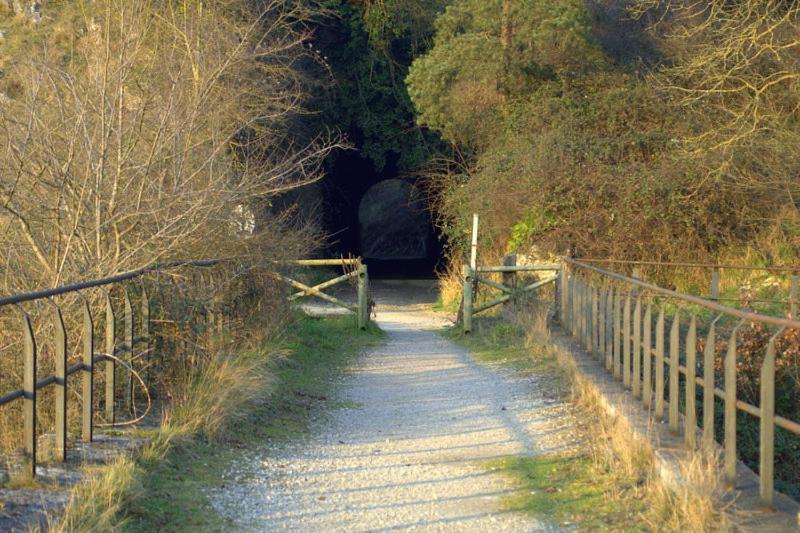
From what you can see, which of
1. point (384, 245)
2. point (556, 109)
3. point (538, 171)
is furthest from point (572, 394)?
point (384, 245)

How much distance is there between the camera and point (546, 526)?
220 inches

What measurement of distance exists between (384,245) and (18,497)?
48.3 meters

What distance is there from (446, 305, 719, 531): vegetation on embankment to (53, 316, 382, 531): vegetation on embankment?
1965 millimetres

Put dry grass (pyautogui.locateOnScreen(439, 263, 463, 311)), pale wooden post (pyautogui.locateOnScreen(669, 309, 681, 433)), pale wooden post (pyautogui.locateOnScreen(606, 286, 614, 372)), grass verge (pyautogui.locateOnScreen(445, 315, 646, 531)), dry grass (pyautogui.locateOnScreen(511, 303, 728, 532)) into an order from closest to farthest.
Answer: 1. dry grass (pyautogui.locateOnScreen(511, 303, 728, 532))
2. grass verge (pyautogui.locateOnScreen(445, 315, 646, 531))
3. pale wooden post (pyautogui.locateOnScreen(669, 309, 681, 433))
4. pale wooden post (pyautogui.locateOnScreen(606, 286, 614, 372))
5. dry grass (pyautogui.locateOnScreen(439, 263, 463, 311))

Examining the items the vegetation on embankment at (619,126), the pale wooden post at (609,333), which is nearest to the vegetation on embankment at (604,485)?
the pale wooden post at (609,333)

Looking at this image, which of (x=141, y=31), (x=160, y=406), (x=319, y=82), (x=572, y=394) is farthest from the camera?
(x=319, y=82)

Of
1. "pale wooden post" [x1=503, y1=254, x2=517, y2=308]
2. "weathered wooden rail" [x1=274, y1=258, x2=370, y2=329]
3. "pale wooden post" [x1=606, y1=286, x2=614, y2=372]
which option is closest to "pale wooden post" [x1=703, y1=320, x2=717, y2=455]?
"pale wooden post" [x1=606, y1=286, x2=614, y2=372]

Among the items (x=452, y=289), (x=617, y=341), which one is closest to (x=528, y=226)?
(x=452, y=289)

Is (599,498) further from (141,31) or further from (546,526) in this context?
(141,31)

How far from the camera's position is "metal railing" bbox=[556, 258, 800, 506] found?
5086 millimetres

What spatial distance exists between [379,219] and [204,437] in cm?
4522

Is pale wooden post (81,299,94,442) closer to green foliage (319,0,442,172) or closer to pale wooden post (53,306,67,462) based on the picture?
pale wooden post (53,306,67,462)

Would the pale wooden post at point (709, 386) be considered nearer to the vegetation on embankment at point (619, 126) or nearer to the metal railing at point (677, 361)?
the metal railing at point (677, 361)

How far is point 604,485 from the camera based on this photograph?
6.21 meters
